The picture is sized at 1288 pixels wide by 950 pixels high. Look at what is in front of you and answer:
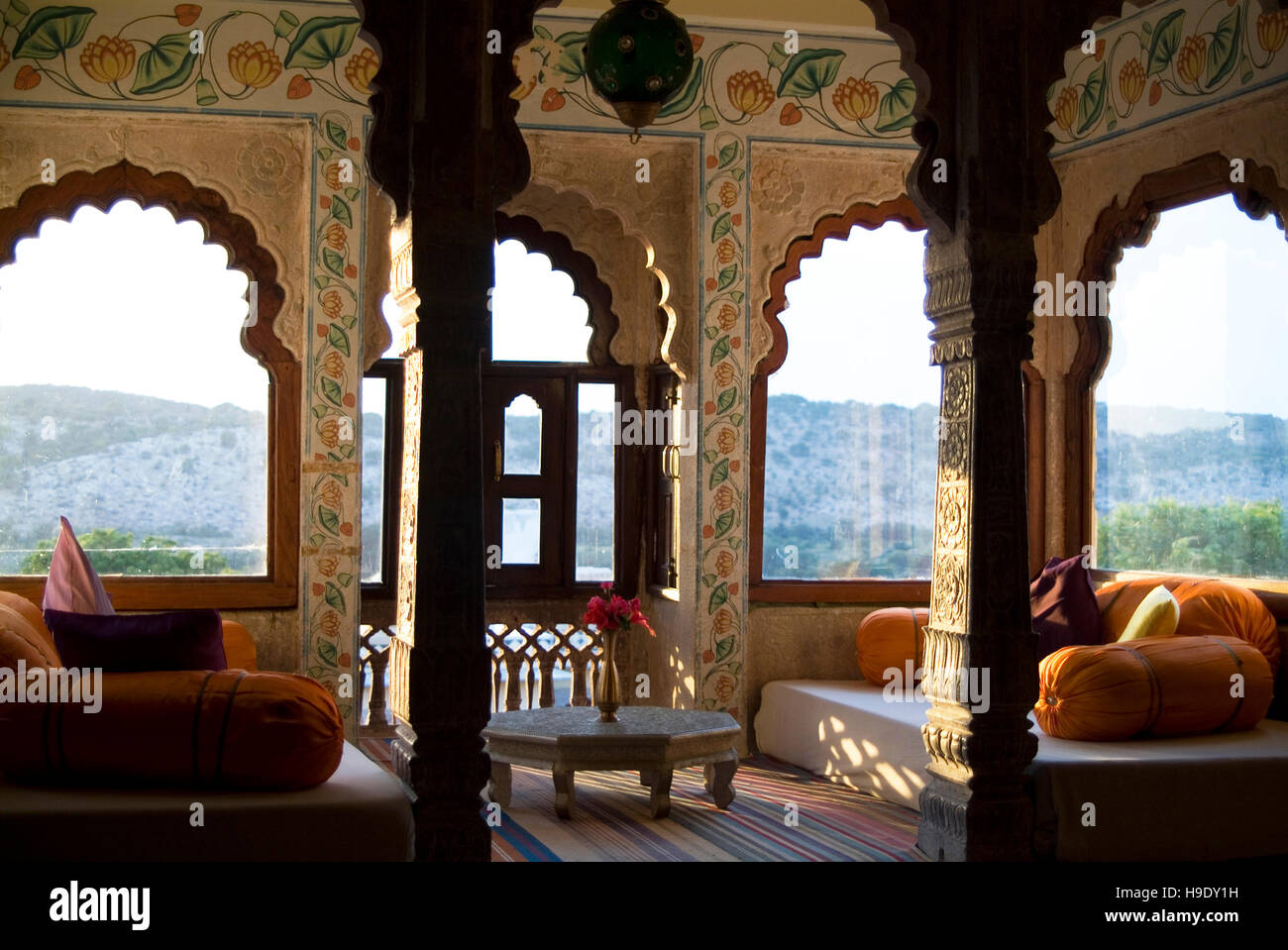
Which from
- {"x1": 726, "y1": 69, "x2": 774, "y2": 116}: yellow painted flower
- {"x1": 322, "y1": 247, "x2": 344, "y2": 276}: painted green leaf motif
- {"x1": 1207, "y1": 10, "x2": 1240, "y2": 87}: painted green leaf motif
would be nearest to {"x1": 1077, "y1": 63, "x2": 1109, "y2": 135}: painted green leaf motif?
{"x1": 1207, "y1": 10, "x2": 1240, "y2": 87}: painted green leaf motif

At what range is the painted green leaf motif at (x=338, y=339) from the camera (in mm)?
7676

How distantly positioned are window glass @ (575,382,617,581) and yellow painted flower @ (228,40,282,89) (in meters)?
2.75

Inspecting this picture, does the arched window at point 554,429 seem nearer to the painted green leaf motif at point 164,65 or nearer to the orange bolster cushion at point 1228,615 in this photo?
the painted green leaf motif at point 164,65

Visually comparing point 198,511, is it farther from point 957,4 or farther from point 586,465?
point 957,4

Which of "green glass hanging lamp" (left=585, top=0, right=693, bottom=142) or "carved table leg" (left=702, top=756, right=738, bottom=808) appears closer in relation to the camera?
"green glass hanging lamp" (left=585, top=0, right=693, bottom=142)

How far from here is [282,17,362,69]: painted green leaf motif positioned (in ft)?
25.1

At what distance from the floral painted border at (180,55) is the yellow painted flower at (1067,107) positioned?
155 inches

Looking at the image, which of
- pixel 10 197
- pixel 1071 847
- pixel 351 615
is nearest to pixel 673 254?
pixel 351 615

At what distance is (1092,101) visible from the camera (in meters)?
8.07

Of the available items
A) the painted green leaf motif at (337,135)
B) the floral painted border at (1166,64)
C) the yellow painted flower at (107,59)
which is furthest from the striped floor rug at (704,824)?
the yellow painted flower at (107,59)

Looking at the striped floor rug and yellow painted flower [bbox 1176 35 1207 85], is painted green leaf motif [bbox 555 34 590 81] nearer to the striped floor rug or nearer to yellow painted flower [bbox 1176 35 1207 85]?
yellow painted flower [bbox 1176 35 1207 85]

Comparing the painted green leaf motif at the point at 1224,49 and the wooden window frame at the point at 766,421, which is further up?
the painted green leaf motif at the point at 1224,49

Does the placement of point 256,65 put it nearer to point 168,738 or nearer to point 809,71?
point 809,71

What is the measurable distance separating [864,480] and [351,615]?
10.7 feet
